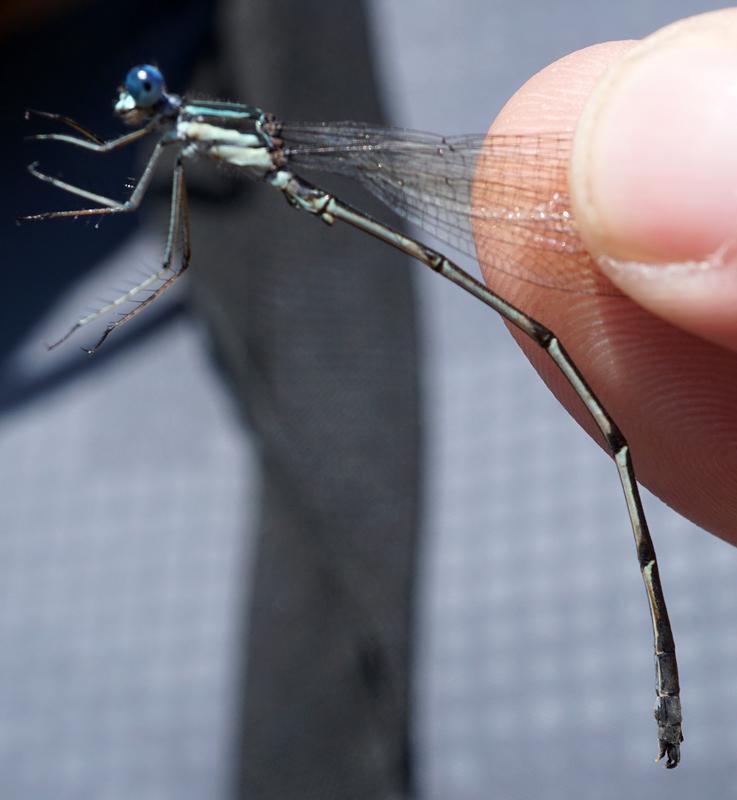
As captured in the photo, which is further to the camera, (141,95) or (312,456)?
(312,456)

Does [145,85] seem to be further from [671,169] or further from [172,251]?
[671,169]

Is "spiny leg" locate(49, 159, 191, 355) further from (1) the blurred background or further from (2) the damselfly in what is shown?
(1) the blurred background

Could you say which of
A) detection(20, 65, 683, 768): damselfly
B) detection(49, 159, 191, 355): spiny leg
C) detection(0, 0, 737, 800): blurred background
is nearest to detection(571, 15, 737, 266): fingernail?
detection(20, 65, 683, 768): damselfly

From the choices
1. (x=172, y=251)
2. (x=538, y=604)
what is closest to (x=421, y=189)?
(x=172, y=251)

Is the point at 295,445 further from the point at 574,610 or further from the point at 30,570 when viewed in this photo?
the point at 30,570

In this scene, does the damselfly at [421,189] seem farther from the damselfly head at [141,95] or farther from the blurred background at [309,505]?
the blurred background at [309,505]
